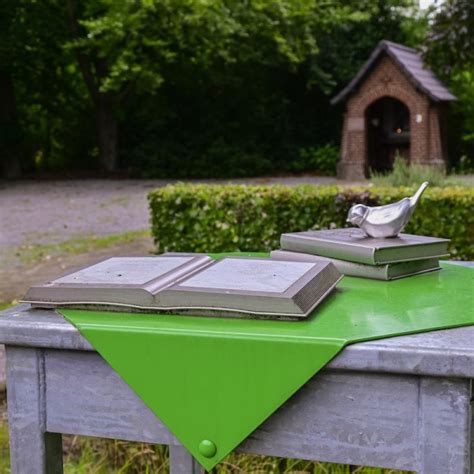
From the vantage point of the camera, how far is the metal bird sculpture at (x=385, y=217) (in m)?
1.92

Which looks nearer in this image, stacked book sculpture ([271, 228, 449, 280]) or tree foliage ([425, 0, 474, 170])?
stacked book sculpture ([271, 228, 449, 280])

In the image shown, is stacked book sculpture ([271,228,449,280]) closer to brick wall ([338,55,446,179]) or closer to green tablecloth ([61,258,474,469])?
green tablecloth ([61,258,474,469])

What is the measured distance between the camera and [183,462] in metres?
1.53

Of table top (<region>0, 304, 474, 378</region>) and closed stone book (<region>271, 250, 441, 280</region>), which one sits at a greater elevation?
closed stone book (<region>271, 250, 441, 280</region>)

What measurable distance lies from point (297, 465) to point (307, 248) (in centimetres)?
135

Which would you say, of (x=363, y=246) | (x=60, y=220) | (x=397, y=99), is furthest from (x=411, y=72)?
(x=363, y=246)

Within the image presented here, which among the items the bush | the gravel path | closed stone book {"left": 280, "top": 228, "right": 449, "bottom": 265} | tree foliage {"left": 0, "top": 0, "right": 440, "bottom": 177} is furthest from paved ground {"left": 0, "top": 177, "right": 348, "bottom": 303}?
closed stone book {"left": 280, "top": 228, "right": 449, "bottom": 265}

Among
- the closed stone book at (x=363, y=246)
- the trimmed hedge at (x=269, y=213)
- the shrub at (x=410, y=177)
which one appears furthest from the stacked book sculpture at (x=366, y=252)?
the shrub at (x=410, y=177)

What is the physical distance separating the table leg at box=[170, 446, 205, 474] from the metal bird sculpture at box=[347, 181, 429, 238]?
2.40 feet

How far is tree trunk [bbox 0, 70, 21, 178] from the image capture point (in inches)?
822

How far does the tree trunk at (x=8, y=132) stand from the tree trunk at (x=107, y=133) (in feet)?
7.48

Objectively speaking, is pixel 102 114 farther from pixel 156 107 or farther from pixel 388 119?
pixel 388 119

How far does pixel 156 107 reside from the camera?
2269cm

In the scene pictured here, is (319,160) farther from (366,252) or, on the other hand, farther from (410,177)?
(366,252)
